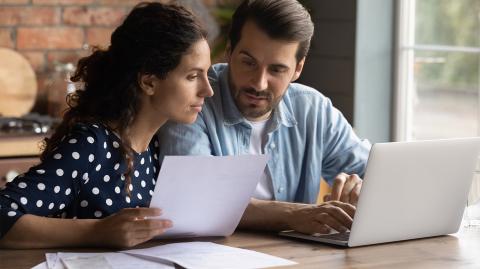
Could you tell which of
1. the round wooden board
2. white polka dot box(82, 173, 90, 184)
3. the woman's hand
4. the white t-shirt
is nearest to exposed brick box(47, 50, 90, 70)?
the round wooden board

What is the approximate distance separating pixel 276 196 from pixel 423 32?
1909 mm

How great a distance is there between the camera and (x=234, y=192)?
7.46 feet

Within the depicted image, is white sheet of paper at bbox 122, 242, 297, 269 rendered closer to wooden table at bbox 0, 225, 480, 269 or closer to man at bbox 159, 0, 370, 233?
wooden table at bbox 0, 225, 480, 269

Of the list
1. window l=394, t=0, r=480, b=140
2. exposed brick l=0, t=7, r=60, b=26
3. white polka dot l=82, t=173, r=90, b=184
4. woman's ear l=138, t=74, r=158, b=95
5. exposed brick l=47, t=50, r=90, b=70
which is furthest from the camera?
exposed brick l=47, t=50, r=90, b=70

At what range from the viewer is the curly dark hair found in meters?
2.38

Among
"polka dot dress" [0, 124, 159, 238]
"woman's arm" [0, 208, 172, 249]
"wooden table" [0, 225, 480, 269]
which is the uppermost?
"polka dot dress" [0, 124, 159, 238]

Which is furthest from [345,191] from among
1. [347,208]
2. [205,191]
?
[205,191]

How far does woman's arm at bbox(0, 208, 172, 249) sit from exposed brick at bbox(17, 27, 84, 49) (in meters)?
2.29

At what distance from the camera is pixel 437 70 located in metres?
4.33

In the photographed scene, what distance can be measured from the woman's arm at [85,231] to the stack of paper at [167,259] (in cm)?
4

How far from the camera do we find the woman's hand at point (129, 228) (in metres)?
2.12

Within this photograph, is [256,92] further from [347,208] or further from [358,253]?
[358,253]

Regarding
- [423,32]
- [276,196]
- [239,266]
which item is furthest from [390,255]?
[423,32]

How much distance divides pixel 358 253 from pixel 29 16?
8.43 feet
